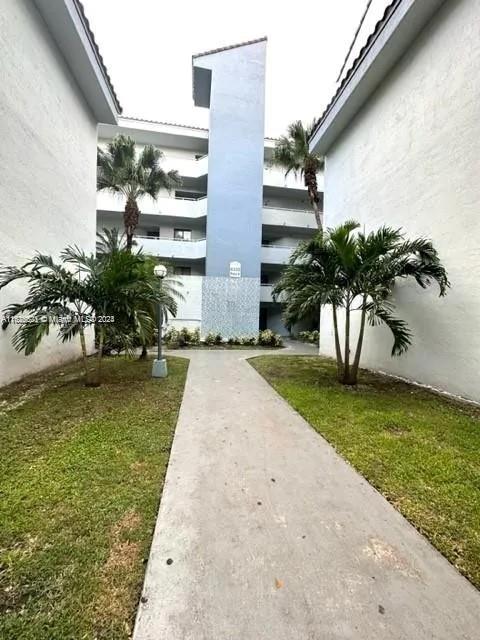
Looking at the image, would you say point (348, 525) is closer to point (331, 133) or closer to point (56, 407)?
point (56, 407)

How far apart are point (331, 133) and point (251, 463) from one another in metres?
10.7

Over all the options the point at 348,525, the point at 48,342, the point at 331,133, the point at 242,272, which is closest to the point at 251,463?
the point at 348,525

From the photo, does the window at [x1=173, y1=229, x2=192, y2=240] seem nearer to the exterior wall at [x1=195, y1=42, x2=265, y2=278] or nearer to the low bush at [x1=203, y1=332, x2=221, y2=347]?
the exterior wall at [x1=195, y1=42, x2=265, y2=278]

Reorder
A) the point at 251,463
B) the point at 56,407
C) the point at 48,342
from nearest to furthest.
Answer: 1. the point at 251,463
2. the point at 56,407
3. the point at 48,342

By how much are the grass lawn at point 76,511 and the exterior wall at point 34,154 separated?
293 cm

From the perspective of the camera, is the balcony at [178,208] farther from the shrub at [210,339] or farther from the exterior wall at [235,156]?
the shrub at [210,339]

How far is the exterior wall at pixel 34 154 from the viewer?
221 inches

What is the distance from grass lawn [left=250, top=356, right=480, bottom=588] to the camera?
2.18 m

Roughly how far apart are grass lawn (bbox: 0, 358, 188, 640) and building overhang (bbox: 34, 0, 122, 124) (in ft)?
26.9

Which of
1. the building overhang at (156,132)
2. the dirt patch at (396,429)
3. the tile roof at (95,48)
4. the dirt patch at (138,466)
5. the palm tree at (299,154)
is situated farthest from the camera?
the building overhang at (156,132)

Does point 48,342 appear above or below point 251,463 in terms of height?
above

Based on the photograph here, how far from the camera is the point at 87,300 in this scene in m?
5.86

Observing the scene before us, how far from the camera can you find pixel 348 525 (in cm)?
218

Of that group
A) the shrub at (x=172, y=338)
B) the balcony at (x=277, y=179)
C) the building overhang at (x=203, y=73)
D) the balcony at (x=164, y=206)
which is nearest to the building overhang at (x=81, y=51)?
the balcony at (x=164, y=206)
